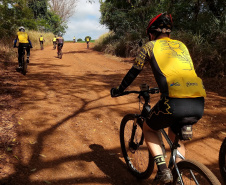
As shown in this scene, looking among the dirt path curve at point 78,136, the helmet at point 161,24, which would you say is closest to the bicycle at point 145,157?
the dirt path curve at point 78,136

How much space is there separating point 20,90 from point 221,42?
28.0 ft

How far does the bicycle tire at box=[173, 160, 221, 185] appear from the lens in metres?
1.71

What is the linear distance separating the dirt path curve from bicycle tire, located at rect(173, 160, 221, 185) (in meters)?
1.23

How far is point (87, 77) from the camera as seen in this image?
9562 millimetres

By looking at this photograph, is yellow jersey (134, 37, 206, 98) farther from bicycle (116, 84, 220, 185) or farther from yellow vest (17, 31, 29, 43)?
yellow vest (17, 31, 29, 43)

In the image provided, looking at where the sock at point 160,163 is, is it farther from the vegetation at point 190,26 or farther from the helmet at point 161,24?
the vegetation at point 190,26

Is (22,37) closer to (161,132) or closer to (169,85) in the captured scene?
(161,132)

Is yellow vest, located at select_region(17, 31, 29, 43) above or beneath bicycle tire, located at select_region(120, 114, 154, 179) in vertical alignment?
above

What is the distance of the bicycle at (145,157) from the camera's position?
6.02ft

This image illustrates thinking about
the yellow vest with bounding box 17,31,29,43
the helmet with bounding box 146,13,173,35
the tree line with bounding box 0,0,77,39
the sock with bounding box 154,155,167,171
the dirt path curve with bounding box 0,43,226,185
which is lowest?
the dirt path curve with bounding box 0,43,226,185

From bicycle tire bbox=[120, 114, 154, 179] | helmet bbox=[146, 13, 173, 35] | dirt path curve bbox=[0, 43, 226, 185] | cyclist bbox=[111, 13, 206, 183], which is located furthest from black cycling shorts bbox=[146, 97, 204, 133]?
dirt path curve bbox=[0, 43, 226, 185]

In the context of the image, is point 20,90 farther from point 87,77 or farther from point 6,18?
point 6,18

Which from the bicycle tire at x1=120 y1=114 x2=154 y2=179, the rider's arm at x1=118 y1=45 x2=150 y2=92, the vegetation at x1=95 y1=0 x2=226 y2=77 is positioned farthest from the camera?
the vegetation at x1=95 y1=0 x2=226 y2=77

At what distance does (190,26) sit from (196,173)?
11773 millimetres
